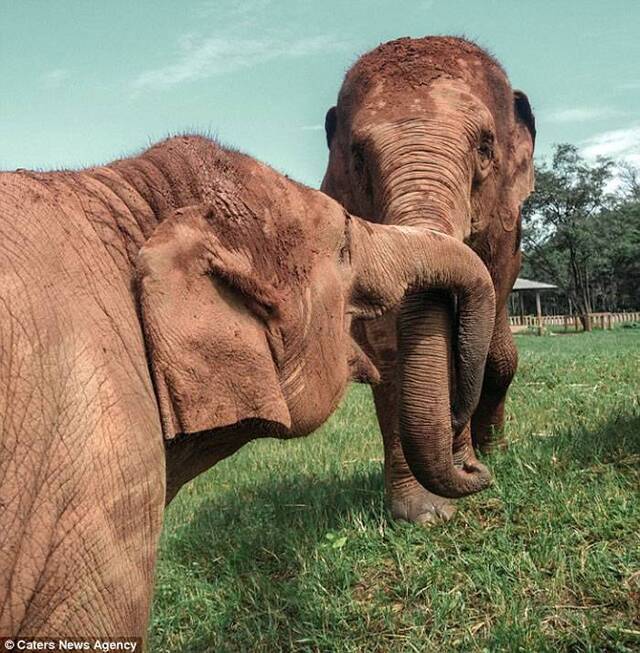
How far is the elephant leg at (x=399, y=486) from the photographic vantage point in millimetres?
4926

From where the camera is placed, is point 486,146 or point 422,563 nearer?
point 422,563

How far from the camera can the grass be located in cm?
354

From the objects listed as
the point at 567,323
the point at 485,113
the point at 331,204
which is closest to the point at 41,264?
the point at 331,204

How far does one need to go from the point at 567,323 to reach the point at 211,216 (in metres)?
53.6

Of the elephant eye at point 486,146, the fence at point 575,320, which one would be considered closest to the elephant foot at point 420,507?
the elephant eye at point 486,146

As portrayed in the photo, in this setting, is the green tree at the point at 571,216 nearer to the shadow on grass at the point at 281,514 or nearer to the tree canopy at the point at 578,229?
the tree canopy at the point at 578,229

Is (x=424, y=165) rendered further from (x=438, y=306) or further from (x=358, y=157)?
(x=438, y=306)

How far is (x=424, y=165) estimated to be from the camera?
4723 mm

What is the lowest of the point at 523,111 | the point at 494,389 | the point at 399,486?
the point at 399,486

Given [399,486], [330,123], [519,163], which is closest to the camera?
[399,486]

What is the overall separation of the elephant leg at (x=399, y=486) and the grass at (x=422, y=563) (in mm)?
140

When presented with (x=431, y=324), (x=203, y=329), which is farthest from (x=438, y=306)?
(x=203, y=329)

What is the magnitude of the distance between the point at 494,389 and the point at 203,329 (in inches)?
207

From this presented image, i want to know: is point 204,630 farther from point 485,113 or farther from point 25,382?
point 485,113
